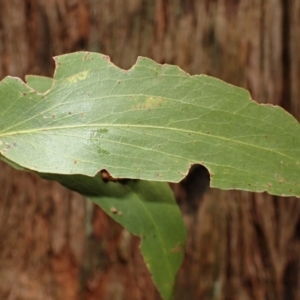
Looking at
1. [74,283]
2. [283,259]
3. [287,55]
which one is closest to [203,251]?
[283,259]

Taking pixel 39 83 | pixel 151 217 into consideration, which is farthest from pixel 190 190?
pixel 39 83

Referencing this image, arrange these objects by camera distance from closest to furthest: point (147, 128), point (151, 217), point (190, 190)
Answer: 1. point (147, 128)
2. point (151, 217)
3. point (190, 190)

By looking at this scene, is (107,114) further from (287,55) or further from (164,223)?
(287,55)

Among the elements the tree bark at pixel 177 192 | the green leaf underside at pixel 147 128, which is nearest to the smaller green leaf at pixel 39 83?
the green leaf underside at pixel 147 128

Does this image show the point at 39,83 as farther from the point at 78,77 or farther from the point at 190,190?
the point at 190,190

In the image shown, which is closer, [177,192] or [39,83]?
[39,83]

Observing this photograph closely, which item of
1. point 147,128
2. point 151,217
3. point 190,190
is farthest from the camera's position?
point 190,190
